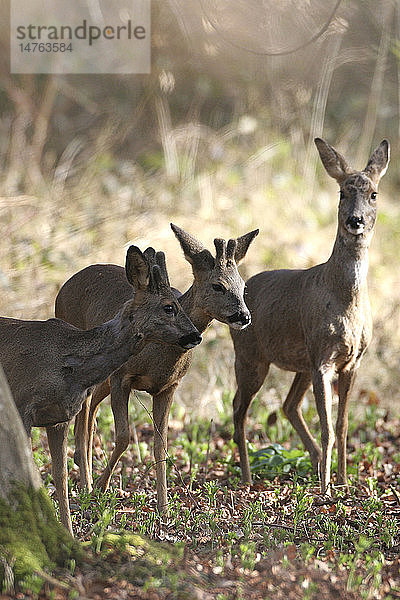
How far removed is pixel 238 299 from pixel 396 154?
12.1 meters

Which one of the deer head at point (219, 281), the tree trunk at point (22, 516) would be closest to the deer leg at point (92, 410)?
the deer head at point (219, 281)

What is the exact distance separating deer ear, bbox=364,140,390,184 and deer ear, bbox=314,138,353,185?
0.55 ft

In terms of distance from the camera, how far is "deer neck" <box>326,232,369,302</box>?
7359 millimetres

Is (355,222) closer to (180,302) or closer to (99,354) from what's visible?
(180,302)

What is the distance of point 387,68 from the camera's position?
699 inches

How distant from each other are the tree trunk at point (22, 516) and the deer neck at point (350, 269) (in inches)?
137


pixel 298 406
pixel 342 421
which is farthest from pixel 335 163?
pixel 298 406

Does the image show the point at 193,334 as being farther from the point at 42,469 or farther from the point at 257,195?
the point at 257,195

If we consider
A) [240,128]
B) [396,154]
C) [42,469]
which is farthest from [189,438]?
[396,154]

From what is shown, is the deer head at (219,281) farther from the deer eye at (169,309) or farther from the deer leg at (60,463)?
the deer leg at (60,463)

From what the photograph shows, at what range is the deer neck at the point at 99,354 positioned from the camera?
550cm

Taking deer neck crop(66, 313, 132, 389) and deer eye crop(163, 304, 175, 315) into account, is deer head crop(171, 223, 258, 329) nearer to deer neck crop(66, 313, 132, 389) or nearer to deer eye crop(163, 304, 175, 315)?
deer eye crop(163, 304, 175, 315)

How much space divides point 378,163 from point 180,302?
230 centimetres

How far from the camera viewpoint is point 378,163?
7680 millimetres
